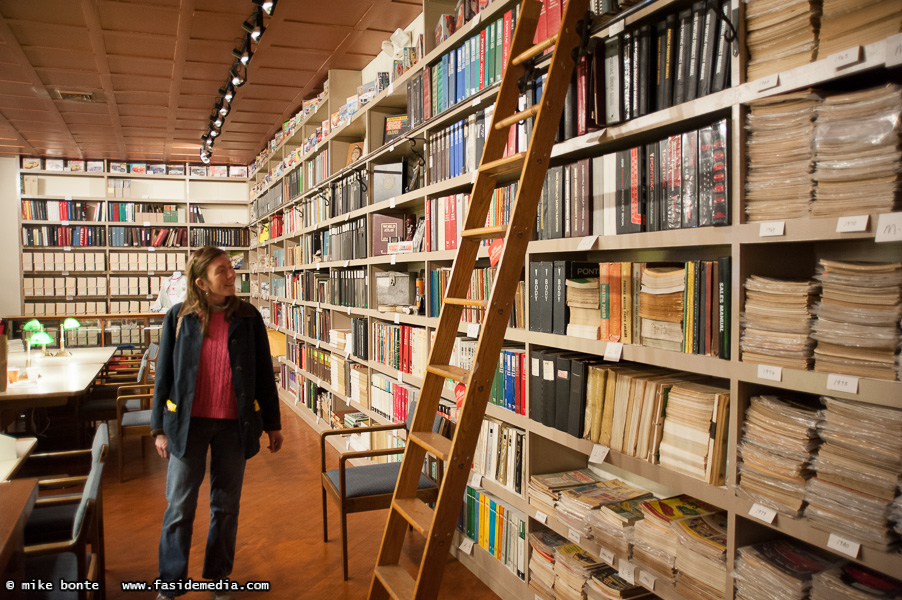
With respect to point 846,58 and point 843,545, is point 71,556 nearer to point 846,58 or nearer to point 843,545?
point 843,545

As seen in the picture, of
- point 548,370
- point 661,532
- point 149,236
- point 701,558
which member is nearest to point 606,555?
point 661,532

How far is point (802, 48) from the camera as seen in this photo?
5.02ft

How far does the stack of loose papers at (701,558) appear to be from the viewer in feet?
5.65

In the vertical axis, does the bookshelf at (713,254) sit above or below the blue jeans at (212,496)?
above

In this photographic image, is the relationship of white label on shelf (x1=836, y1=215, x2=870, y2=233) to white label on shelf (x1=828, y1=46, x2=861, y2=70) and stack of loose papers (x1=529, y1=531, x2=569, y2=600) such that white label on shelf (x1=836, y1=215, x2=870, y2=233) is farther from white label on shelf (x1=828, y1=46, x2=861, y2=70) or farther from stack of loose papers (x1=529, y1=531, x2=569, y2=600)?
stack of loose papers (x1=529, y1=531, x2=569, y2=600)

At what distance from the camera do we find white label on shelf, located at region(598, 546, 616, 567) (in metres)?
2.05

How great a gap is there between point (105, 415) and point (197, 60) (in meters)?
3.05

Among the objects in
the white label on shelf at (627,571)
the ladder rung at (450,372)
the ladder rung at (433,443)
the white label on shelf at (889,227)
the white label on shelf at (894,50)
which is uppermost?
the white label on shelf at (894,50)

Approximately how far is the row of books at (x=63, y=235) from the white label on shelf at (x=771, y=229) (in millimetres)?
9937

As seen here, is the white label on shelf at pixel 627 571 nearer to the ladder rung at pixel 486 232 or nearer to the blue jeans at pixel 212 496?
the ladder rung at pixel 486 232

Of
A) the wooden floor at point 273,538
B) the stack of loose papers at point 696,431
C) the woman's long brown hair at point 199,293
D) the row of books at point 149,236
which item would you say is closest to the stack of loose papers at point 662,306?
the stack of loose papers at point 696,431

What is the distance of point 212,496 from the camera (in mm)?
2545

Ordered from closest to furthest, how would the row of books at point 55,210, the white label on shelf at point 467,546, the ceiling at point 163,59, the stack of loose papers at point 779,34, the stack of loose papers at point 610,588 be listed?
the stack of loose papers at point 779,34 < the stack of loose papers at point 610,588 < the white label on shelf at point 467,546 < the ceiling at point 163,59 < the row of books at point 55,210

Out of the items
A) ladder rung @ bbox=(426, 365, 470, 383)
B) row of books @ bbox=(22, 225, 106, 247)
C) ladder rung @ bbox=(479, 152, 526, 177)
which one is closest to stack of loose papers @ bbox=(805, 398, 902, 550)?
ladder rung @ bbox=(426, 365, 470, 383)
